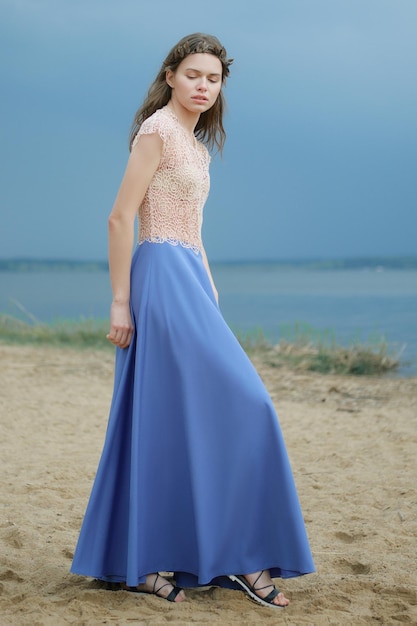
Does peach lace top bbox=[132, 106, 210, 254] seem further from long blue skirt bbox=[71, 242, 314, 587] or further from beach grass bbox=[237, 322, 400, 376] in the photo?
beach grass bbox=[237, 322, 400, 376]

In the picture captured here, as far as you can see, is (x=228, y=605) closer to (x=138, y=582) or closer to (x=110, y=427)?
(x=138, y=582)

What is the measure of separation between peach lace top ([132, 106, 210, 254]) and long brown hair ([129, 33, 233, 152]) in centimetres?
9

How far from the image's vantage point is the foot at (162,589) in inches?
110

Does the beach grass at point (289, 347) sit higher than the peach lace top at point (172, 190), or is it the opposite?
the peach lace top at point (172, 190)

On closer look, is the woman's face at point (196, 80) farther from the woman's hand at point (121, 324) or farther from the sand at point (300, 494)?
the sand at point (300, 494)

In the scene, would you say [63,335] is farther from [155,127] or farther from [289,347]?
[155,127]

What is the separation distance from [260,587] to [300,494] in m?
1.81

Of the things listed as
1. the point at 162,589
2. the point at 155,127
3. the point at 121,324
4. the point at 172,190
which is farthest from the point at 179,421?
the point at 155,127

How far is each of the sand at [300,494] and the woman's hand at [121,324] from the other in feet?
2.77

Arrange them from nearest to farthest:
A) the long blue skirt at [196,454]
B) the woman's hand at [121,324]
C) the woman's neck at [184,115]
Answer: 1. the long blue skirt at [196,454]
2. the woman's hand at [121,324]
3. the woman's neck at [184,115]

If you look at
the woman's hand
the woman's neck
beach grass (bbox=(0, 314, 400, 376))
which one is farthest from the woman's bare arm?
beach grass (bbox=(0, 314, 400, 376))

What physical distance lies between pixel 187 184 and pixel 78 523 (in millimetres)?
1846

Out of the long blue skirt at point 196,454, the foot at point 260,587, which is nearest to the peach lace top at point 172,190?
the long blue skirt at point 196,454

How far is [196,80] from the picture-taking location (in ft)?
9.31
